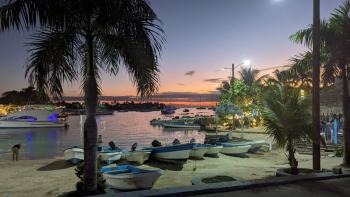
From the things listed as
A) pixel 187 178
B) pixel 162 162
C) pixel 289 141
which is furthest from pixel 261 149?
pixel 289 141

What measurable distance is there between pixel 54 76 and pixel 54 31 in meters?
1.12

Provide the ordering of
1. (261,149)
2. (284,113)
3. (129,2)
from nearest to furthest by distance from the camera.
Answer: (129,2) < (284,113) < (261,149)

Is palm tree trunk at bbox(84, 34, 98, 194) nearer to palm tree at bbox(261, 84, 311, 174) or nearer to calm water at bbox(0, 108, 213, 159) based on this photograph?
palm tree at bbox(261, 84, 311, 174)

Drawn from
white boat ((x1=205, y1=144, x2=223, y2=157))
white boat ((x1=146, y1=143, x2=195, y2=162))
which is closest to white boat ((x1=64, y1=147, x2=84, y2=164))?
white boat ((x1=146, y1=143, x2=195, y2=162))

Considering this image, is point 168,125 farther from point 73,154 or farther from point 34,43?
point 34,43

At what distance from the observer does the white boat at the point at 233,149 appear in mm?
24859

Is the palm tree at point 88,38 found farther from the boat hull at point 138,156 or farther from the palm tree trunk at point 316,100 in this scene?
the boat hull at point 138,156

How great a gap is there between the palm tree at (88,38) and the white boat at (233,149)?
679 inches

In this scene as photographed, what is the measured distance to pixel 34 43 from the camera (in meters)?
7.90

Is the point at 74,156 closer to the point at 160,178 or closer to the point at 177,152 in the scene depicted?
the point at 177,152

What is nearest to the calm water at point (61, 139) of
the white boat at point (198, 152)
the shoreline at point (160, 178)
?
the shoreline at point (160, 178)

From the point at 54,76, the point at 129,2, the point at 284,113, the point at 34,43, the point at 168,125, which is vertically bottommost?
the point at 168,125

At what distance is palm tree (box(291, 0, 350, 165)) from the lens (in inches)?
489

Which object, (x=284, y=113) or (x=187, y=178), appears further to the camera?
(x=187, y=178)
